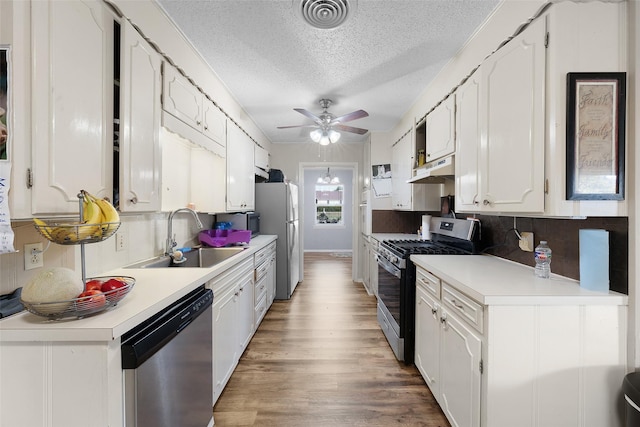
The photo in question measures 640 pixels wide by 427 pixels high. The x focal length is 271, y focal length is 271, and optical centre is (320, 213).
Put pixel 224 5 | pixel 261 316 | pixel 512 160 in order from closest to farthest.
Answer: pixel 512 160 < pixel 224 5 < pixel 261 316

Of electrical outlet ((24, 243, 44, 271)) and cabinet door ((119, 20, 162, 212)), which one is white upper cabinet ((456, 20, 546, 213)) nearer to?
cabinet door ((119, 20, 162, 212))

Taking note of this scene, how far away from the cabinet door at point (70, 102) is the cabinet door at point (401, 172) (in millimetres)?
2727

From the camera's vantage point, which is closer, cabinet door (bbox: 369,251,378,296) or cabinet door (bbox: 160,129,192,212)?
cabinet door (bbox: 160,129,192,212)

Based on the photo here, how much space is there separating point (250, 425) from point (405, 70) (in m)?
2.84

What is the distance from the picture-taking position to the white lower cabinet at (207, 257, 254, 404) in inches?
67.7

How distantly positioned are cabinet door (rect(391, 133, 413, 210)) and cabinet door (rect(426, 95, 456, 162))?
0.52m

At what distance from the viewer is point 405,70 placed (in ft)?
7.63

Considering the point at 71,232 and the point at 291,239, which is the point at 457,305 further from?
the point at 291,239

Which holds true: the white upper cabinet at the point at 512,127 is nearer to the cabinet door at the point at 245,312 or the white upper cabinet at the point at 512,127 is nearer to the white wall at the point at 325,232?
the cabinet door at the point at 245,312

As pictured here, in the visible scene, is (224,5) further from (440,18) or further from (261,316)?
(261,316)

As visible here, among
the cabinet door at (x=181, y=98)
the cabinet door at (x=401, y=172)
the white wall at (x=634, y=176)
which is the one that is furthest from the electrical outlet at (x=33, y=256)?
the cabinet door at (x=401, y=172)

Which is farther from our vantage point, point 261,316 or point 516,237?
Answer: point 261,316

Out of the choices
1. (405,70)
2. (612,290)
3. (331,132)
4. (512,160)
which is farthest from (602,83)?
(331,132)

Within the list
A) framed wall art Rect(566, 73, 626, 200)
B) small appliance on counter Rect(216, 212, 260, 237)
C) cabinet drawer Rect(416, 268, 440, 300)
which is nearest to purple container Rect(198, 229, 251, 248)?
small appliance on counter Rect(216, 212, 260, 237)
